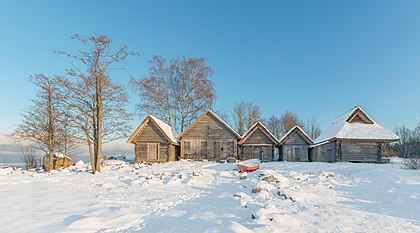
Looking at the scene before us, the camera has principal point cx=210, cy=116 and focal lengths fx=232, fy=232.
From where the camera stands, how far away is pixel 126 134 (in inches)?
716

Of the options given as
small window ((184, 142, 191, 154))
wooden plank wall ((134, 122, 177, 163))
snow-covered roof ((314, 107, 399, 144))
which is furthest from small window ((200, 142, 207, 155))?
snow-covered roof ((314, 107, 399, 144))

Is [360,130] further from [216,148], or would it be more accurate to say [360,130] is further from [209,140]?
[209,140]

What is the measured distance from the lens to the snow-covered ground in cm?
544

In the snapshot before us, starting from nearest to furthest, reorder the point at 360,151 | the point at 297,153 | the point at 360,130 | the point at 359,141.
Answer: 1. the point at 359,141
2. the point at 360,151
3. the point at 360,130
4. the point at 297,153

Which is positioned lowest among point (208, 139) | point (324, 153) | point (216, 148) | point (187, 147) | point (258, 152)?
point (324, 153)

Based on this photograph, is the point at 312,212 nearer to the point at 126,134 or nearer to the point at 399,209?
the point at 399,209

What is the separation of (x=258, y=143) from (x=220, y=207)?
18.7 metres

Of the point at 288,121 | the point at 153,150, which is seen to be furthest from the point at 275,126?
the point at 153,150

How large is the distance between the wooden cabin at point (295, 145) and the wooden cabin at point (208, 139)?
516 cm

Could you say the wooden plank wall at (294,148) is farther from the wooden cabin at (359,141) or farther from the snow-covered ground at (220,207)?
the snow-covered ground at (220,207)

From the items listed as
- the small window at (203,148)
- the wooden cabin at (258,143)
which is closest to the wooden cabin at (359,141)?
the wooden cabin at (258,143)

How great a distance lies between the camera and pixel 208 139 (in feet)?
83.6

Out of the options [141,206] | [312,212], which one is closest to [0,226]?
[141,206]

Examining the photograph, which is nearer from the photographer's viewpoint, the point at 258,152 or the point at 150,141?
the point at 150,141
